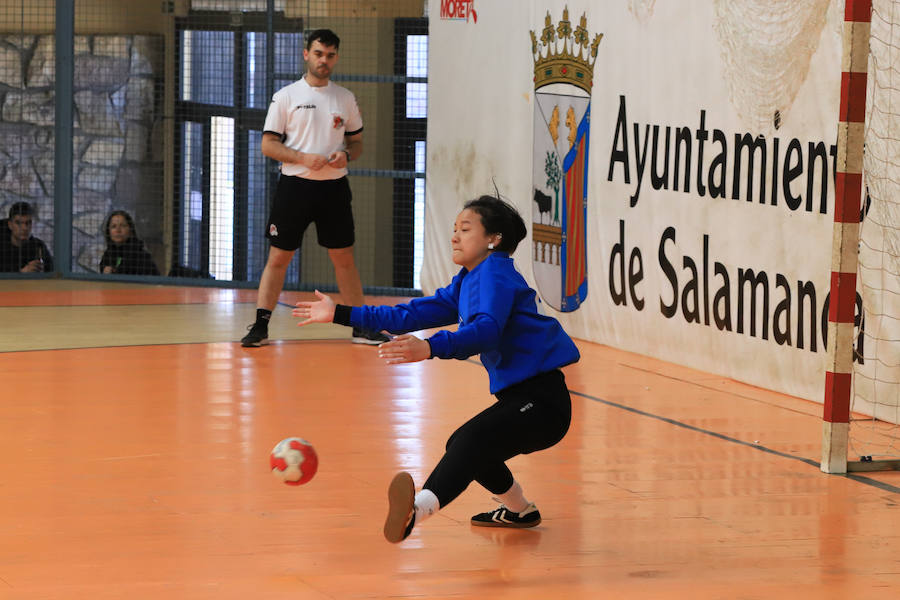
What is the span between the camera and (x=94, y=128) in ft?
40.2

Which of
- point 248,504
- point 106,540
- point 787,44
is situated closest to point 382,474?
point 248,504

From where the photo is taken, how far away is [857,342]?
696cm

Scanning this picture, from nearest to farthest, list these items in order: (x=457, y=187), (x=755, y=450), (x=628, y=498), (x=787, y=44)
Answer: (x=628, y=498) → (x=755, y=450) → (x=787, y=44) → (x=457, y=187)

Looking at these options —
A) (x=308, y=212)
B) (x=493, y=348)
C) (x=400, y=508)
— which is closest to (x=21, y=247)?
(x=308, y=212)

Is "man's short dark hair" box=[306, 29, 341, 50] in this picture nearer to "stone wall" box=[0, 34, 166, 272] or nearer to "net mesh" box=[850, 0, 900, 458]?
"net mesh" box=[850, 0, 900, 458]

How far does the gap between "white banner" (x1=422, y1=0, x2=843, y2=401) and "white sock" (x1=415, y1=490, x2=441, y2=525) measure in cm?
357

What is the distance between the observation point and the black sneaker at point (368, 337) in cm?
909

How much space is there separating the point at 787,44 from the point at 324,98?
309 centimetres

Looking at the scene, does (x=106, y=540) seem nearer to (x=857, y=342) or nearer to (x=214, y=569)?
(x=214, y=569)

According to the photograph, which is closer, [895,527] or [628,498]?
[895,527]

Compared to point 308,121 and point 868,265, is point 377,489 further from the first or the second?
point 308,121

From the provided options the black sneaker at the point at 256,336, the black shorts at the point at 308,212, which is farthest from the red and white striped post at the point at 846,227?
the black sneaker at the point at 256,336

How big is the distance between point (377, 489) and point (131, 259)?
7.44 meters

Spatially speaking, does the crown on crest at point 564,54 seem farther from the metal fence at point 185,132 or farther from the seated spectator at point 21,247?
the seated spectator at point 21,247
